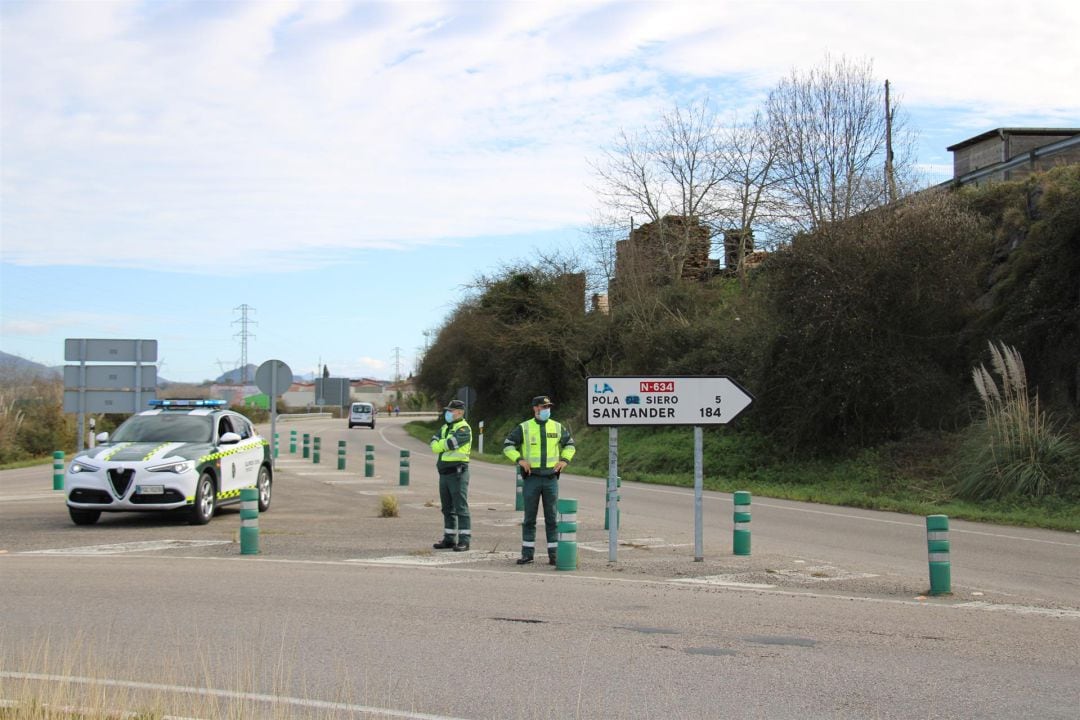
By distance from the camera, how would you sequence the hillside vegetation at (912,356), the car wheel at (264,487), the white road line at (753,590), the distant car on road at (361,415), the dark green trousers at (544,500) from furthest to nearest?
1. the distant car on road at (361,415)
2. the hillside vegetation at (912,356)
3. the car wheel at (264,487)
4. the dark green trousers at (544,500)
5. the white road line at (753,590)

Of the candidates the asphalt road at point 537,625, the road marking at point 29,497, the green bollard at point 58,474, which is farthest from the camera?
the green bollard at point 58,474

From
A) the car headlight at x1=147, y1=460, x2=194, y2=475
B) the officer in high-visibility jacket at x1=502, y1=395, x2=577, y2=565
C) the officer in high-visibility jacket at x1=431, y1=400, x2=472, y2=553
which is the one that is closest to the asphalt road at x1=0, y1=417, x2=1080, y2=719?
the officer in high-visibility jacket at x1=431, y1=400, x2=472, y2=553

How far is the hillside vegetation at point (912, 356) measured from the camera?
20609 millimetres

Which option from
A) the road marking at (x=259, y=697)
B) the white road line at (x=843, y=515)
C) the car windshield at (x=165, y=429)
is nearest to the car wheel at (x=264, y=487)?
the car windshield at (x=165, y=429)

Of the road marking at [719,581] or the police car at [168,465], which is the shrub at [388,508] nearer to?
the police car at [168,465]

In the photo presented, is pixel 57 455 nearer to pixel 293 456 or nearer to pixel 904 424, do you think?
pixel 293 456

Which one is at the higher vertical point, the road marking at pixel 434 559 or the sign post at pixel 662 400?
the sign post at pixel 662 400

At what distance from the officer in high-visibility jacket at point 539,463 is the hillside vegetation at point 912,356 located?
370 inches

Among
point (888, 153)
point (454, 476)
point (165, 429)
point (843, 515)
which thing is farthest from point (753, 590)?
point (888, 153)

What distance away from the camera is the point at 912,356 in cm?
2508

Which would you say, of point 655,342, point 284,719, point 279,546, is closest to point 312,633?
point 284,719

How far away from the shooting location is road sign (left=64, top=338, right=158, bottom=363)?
27.8m

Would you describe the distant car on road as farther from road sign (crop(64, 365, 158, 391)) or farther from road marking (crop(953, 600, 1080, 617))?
road marking (crop(953, 600, 1080, 617))

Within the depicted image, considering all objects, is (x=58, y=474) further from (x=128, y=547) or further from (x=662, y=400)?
(x=662, y=400)
